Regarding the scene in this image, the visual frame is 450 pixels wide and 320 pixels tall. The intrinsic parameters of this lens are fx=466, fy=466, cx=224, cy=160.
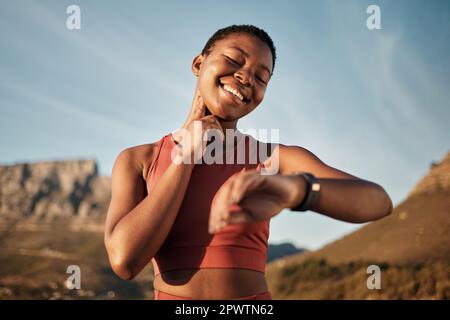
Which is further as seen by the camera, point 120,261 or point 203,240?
point 203,240

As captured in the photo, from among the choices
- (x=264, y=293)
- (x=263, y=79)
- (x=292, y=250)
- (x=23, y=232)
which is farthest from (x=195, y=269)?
(x=23, y=232)

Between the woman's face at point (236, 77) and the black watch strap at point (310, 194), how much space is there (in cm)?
88

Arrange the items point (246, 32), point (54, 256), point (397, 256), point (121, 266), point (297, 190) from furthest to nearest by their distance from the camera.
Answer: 1. point (54, 256)
2. point (397, 256)
3. point (246, 32)
4. point (121, 266)
5. point (297, 190)

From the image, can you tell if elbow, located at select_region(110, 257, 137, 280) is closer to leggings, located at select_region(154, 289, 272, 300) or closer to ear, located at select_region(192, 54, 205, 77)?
leggings, located at select_region(154, 289, 272, 300)

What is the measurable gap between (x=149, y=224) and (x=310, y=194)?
88 centimetres

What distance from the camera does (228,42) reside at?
3.13 metres

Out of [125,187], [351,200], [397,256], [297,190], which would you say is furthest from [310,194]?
[397,256]

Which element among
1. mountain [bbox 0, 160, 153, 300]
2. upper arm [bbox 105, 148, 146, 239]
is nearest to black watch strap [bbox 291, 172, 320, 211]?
upper arm [bbox 105, 148, 146, 239]

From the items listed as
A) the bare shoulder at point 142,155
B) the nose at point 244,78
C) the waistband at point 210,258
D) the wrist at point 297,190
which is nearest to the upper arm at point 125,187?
the bare shoulder at point 142,155

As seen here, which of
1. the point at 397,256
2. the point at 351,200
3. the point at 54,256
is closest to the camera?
the point at 351,200

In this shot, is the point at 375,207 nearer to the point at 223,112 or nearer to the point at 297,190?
the point at 297,190

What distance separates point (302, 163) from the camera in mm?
2953

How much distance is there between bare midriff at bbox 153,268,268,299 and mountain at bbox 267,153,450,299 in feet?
82.0

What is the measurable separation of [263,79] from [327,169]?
0.76 meters
